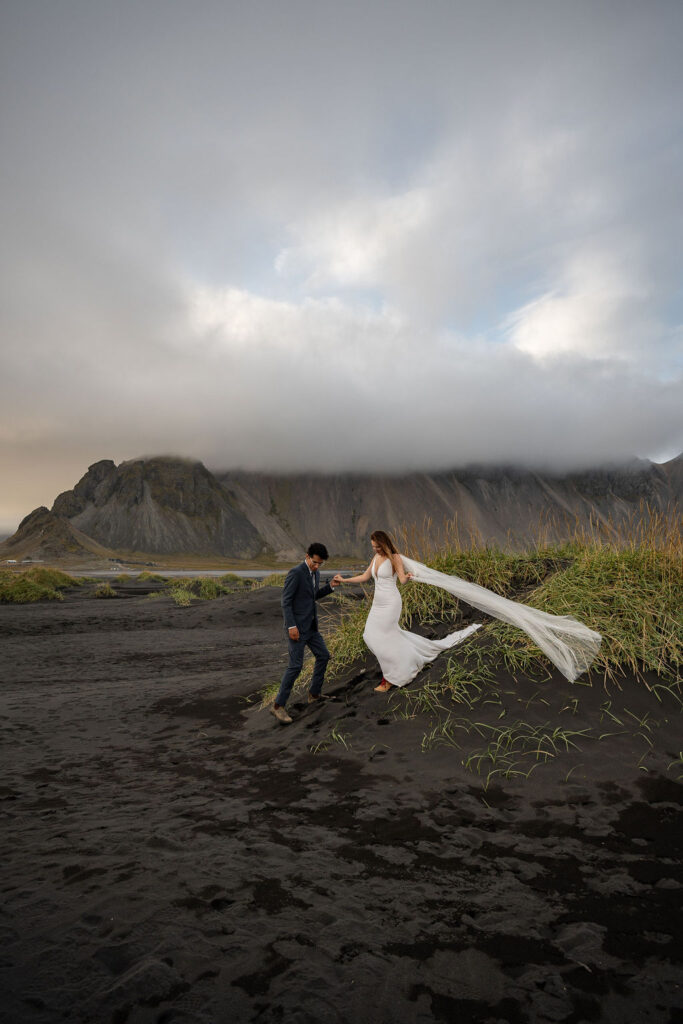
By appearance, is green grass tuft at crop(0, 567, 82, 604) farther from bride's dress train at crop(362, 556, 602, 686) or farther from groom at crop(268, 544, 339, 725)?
bride's dress train at crop(362, 556, 602, 686)

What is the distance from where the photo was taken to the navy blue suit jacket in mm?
7250

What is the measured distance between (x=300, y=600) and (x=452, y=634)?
2.25 meters

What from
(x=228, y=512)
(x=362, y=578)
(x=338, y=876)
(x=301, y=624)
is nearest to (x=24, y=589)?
(x=301, y=624)

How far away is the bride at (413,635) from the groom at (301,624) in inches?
22.9

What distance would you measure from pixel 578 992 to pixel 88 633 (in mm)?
17611

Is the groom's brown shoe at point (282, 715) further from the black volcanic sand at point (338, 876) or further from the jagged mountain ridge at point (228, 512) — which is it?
the jagged mountain ridge at point (228, 512)

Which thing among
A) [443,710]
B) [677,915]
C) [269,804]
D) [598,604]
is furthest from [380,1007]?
[598,604]

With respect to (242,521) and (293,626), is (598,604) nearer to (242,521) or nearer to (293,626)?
(293,626)

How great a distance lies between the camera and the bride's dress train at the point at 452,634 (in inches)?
251

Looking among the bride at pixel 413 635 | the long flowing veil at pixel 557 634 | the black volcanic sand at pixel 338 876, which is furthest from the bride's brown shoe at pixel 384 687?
the long flowing veil at pixel 557 634

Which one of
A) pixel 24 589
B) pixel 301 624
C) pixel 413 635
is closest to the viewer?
pixel 413 635

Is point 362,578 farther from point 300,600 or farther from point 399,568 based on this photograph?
point 300,600

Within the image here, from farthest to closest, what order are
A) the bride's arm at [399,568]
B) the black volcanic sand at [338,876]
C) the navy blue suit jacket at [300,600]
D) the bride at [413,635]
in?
the navy blue suit jacket at [300,600]
the bride's arm at [399,568]
the bride at [413,635]
the black volcanic sand at [338,876]

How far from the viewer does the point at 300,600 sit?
739 cm
